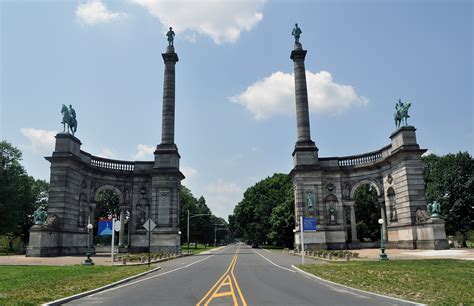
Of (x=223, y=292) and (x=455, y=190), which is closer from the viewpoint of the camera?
(x=223, y=292)

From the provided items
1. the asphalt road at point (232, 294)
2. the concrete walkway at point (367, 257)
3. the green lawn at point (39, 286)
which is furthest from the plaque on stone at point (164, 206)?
the asphalt road at point (232, 294)

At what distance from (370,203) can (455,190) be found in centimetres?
2254

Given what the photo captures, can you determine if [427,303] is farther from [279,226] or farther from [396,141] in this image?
[279,226]

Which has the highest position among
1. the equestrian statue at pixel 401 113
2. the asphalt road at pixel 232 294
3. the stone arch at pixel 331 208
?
the equestrian statue at pixel 401 113

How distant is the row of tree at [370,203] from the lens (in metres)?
54.2

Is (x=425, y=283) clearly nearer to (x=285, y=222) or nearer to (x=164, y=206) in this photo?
(x=164, y=206)

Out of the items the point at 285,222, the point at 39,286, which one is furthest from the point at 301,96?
the point at 39,286

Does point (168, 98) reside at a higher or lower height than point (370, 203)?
higher

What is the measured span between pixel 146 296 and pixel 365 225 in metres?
67.3

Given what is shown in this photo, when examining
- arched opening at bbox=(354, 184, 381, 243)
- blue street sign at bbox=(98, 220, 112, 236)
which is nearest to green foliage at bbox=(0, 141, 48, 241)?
blue street sign at bbox=(98, 220, 112, 236)

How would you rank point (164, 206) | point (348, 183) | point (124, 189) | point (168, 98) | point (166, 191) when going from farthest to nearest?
point (168, 98) → point (124, 189) → point (348, 183) → point (166, 191) → point (164, 206)

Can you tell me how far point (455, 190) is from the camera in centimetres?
5525

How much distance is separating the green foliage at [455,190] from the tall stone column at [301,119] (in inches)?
915

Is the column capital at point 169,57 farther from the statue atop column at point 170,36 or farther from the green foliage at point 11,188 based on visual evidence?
the green foliage at point 11,188
